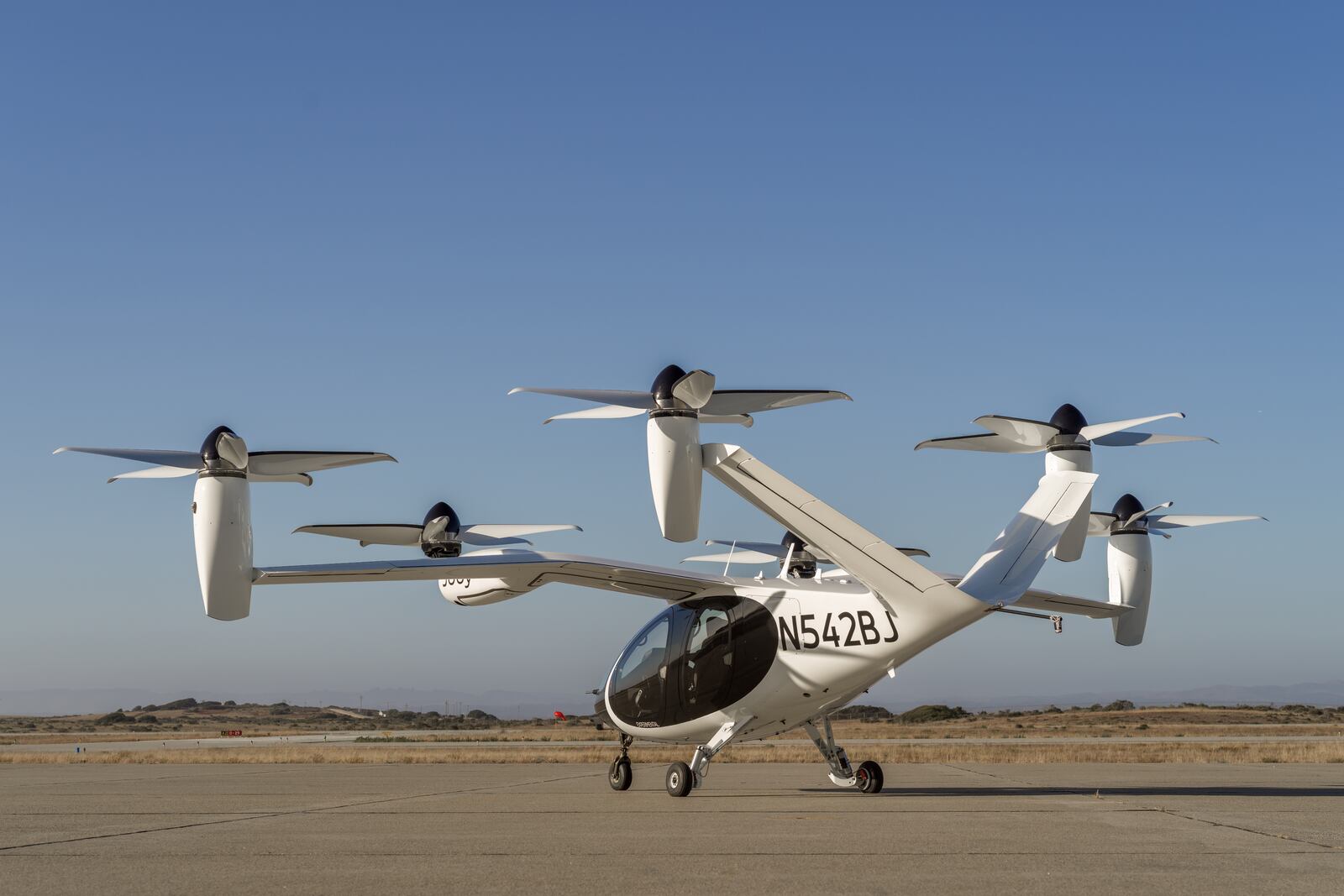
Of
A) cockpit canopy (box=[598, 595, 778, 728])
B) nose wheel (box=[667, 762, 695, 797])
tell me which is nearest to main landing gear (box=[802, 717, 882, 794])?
cockpit canopy (box=[598, 595, 778, 728])

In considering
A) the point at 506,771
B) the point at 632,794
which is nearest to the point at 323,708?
the point at 506,771

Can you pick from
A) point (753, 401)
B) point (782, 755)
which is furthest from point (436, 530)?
point (782, 755)

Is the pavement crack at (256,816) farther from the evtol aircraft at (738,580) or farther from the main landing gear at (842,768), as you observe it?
the main landing gear at (842,768)

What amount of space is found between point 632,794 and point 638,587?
323 centimetres

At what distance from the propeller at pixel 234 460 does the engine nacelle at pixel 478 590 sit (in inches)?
185

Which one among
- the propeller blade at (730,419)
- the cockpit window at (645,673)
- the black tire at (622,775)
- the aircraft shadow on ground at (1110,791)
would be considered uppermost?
the propeller blade at (730,419)

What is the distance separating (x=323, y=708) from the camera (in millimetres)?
128250

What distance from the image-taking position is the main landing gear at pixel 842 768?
17.6 m

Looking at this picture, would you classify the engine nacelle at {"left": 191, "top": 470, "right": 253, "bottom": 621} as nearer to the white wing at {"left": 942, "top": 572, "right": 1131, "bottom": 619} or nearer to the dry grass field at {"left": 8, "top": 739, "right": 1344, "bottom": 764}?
the white wing at {"left": 942, "top": 572, "right": 1131, "bottom": 619}

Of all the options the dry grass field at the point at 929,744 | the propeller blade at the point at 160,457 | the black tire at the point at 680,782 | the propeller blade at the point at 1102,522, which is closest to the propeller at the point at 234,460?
the propeller blade at the point at 160,457

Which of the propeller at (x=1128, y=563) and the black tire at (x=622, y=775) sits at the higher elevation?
the propeller at (x=1128, y=563)

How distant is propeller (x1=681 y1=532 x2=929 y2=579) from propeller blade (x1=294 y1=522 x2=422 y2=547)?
5.14 m

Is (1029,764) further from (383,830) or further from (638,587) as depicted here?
(383,830)

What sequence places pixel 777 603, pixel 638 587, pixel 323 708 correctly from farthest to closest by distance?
pixel 323 708 < pixel 638 587 < pixel 777 603
